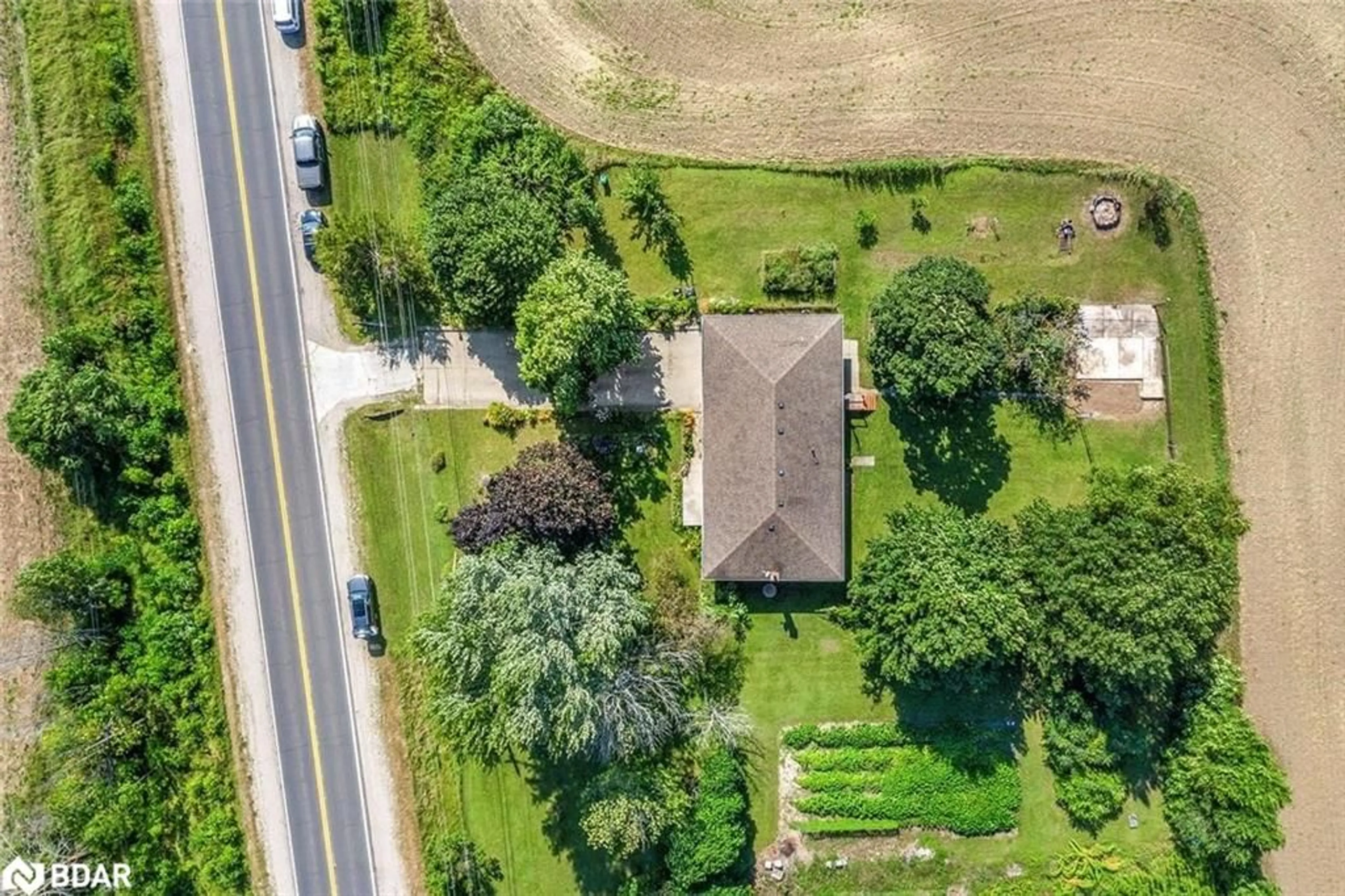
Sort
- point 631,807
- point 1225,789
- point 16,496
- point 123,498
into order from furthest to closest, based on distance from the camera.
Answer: point 16,496 < point 123,498 < point 1225,789 < point 631,807

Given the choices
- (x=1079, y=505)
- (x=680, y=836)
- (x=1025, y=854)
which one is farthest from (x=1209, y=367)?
(x=680, y=836)

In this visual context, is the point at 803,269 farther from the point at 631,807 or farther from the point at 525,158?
the point at 631,807

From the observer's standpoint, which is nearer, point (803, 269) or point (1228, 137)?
point (1228, 137)

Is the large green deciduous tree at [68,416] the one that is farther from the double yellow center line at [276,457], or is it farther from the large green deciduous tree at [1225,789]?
the large green deciduous tree at [1225,789]

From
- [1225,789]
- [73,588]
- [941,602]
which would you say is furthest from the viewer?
[73,588]

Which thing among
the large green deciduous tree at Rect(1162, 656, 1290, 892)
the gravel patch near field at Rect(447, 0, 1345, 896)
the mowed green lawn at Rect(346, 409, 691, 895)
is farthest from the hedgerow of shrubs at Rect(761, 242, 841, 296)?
the large green deciduous tree at Rect(1162, 656, 1290, 892)

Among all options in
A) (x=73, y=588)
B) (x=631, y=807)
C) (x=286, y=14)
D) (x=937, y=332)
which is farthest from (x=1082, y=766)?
(x=286, y=14)
